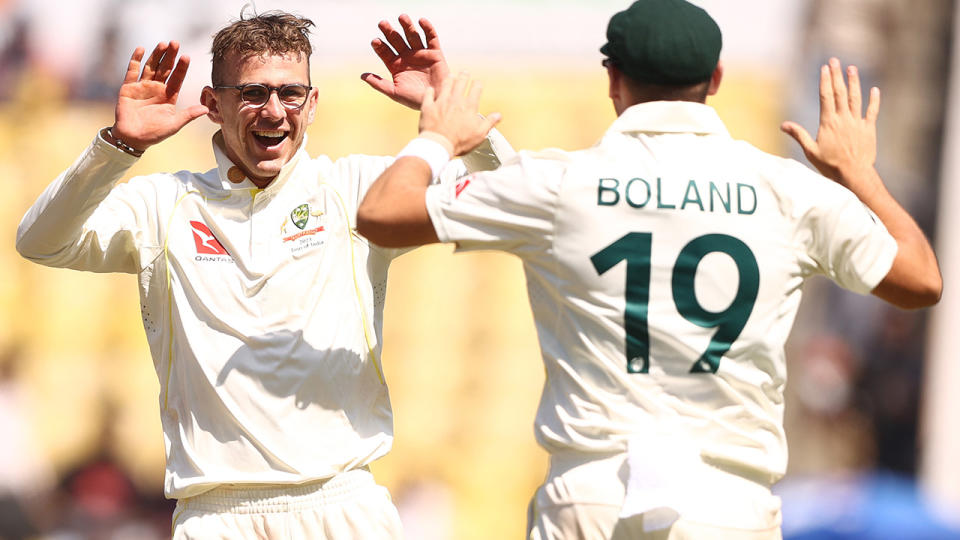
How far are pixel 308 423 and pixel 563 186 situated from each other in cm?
125

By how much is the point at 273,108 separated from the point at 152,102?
0.37 m

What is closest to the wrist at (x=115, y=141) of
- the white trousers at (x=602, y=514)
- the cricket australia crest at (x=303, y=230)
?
the cricket australia crest at (x=303, y=230)

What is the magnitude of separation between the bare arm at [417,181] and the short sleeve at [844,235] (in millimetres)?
846

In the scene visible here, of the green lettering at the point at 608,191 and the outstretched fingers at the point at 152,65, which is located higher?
the outstretched fingers at the point at 152,65

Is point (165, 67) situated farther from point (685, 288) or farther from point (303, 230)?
point (685, 288)

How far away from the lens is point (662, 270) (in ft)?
10.3

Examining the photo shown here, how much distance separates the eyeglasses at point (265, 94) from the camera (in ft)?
13.0

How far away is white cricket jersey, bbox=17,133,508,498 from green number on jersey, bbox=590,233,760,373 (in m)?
1.01

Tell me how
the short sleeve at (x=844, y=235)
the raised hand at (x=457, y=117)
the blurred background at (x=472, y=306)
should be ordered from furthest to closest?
the blurred background at (x=472, y=306), the raised hand at (x=457, y=117), the short sleeve at (x=844, y=235)

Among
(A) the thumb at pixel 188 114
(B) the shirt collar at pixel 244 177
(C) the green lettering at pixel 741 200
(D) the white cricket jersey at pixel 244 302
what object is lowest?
(D) the white cricket jersey at pixel 244 302

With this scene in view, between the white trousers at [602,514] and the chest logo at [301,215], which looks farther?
the chest logo at [301,215]

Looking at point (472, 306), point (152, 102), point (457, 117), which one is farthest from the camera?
point (472, 306)

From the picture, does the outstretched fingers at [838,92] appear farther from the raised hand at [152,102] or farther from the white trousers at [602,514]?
the raised hand at [152,102]

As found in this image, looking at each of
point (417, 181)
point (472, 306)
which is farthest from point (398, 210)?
point (472, 306)
